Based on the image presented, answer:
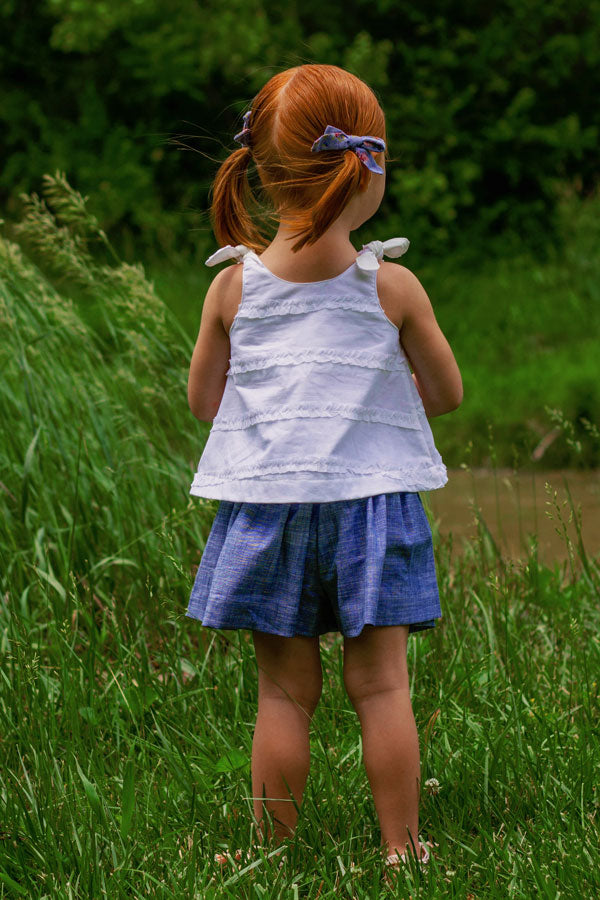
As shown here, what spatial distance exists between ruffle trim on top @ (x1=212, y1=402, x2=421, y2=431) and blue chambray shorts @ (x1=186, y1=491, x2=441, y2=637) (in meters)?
0.13

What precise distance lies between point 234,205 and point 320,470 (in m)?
0.52

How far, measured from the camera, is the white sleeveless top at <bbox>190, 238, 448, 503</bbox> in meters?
1.84

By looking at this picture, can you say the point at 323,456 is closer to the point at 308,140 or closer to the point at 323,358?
the point at 323,358

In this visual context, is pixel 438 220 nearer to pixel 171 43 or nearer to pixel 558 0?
pixel 558 0

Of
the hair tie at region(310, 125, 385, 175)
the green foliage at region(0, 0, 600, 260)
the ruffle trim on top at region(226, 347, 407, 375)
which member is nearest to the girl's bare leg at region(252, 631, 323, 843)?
the ruffle trim on top at region(226, 347, 407, 375)

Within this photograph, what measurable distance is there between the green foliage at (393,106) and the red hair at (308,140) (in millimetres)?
9965

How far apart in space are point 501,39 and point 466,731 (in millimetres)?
11277

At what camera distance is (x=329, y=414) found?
1854 mm

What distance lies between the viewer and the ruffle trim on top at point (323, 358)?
1867 mm

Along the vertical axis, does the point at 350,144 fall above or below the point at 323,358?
above

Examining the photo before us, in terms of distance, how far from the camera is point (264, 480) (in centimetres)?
185

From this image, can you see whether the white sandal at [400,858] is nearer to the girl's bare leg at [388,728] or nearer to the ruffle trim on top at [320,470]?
the girl's bare leg at [388,728]

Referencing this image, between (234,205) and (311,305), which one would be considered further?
(234,205)

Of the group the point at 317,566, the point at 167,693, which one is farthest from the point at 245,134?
the point at 167,693
